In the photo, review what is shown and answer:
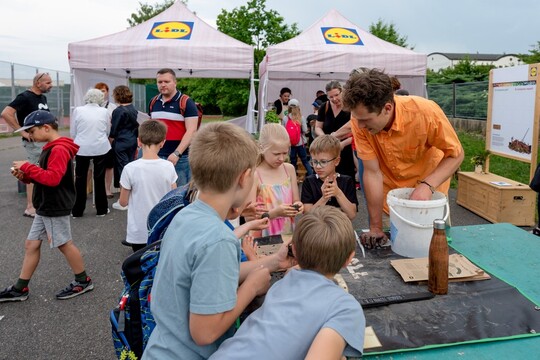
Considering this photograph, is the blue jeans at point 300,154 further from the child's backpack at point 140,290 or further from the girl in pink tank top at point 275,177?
the child's backpack at point 140,290

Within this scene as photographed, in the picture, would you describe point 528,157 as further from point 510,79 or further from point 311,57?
point 311,57

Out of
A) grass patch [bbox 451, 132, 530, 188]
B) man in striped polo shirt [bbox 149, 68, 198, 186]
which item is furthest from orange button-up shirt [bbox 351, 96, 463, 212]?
grass patch [bbox 451, 132, 530, 188]

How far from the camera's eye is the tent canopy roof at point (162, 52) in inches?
293

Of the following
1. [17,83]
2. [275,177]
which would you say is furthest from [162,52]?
[17,83]

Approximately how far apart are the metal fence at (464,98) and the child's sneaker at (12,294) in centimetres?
1377

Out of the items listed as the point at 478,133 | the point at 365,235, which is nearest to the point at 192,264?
the point at 365,235

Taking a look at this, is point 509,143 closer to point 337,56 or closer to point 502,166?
point 337,56

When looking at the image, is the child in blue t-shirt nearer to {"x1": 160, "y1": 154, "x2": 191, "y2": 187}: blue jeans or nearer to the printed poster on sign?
{"x1": 160, "y1": 154, "x2": 191, "y2": 187}: blue jeans

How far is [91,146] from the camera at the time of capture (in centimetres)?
599

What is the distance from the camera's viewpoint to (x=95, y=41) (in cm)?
760

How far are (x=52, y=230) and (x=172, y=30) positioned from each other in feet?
19.2

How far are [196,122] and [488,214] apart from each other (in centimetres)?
396

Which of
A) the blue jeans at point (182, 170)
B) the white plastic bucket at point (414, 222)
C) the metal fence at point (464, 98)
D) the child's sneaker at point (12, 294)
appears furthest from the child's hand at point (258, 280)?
the metal fence at point (464, 98)

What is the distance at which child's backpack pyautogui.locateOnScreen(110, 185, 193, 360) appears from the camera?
1601mm
